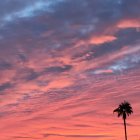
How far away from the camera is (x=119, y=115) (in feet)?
639

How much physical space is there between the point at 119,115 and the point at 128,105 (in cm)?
413

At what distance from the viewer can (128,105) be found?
19412 centimetres
